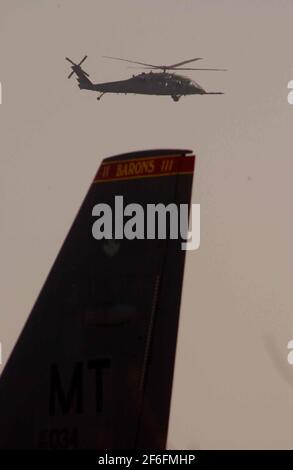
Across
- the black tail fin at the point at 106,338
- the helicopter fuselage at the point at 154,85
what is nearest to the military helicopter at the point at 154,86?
the helicopter fuselage at the point at 154,85

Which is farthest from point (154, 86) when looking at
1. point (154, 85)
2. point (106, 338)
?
point (106, 338)

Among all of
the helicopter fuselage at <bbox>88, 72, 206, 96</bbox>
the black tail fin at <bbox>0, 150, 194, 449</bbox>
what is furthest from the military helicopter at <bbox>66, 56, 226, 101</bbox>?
the black tail fin at <bbox>0, 150, 194, 449</bbox>

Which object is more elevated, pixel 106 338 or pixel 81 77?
pixel 81 77

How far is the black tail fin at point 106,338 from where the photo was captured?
13.1m

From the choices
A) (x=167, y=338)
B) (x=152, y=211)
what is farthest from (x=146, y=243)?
(x=167, y=338)

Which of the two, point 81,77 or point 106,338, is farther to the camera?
point 81,77

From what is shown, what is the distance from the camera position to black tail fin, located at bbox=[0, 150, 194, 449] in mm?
13094

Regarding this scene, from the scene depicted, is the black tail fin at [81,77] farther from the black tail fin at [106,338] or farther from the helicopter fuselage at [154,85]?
the black tail fin at [106,338]

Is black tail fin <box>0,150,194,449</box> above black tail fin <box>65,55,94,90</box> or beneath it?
beneath

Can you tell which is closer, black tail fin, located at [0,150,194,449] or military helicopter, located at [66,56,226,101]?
black tail fin, located at [0,150,194,449]

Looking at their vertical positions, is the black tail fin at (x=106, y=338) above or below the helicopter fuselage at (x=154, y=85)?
below

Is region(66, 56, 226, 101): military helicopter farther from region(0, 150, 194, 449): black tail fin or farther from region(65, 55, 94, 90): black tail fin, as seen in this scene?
region(0, 150, 194, 449): black tail fin

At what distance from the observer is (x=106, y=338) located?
44.0 feet

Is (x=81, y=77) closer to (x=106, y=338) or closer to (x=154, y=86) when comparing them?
(x=154, y=86)
